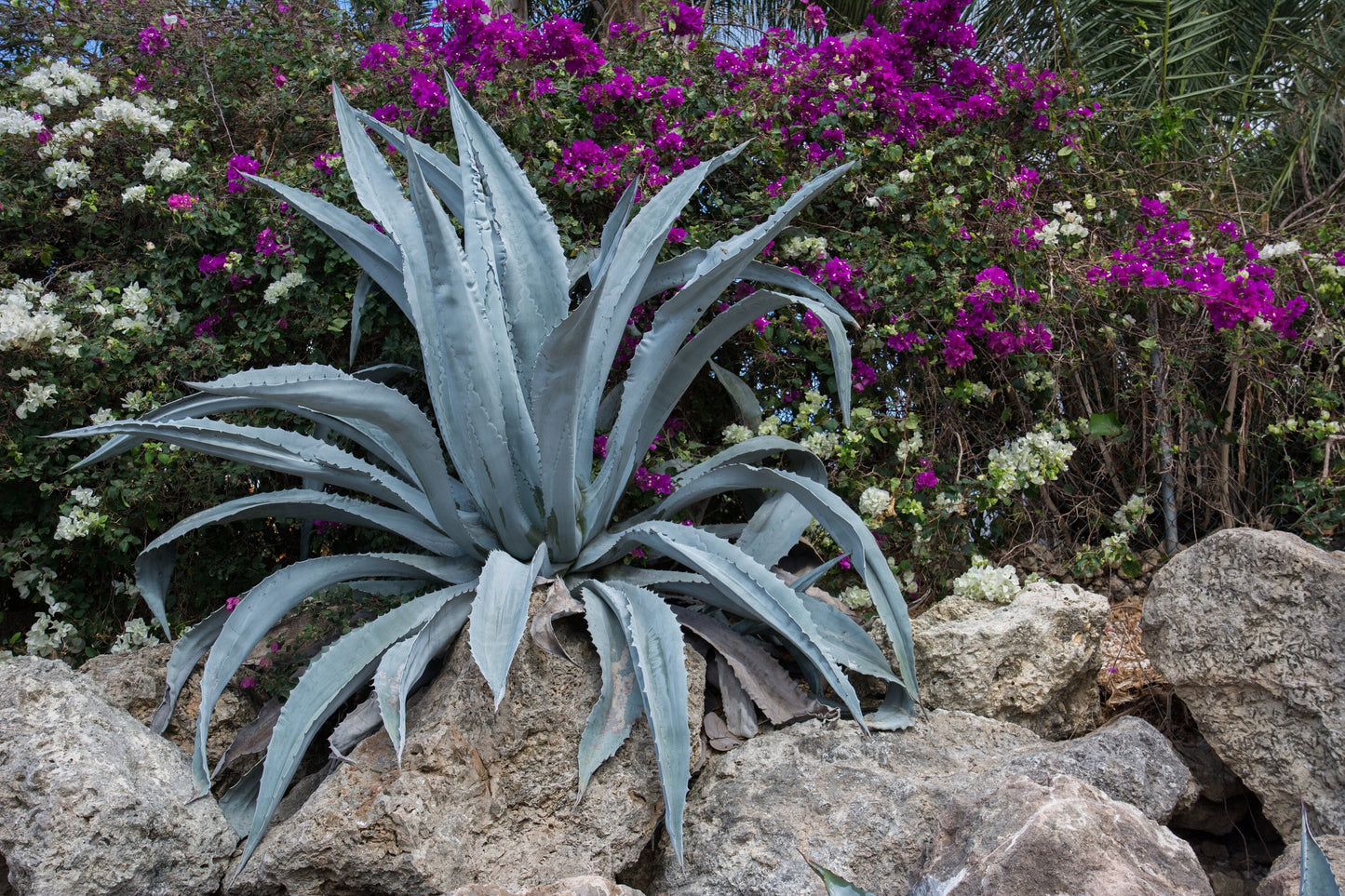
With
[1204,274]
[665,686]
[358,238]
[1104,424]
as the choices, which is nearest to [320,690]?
[665,686]

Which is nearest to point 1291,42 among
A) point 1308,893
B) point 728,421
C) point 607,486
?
point 728,421

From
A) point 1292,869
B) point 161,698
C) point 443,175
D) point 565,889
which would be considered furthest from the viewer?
point 443,175

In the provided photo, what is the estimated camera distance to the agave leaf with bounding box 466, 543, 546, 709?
179 cm

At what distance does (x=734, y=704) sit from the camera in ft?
7.18

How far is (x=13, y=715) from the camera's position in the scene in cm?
192

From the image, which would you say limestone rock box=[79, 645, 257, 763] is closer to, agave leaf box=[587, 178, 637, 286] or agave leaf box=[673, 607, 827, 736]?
agave leaf box=[673, 607, 827, 736]

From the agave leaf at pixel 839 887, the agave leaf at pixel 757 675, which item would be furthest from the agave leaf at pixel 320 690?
the agave leaf at pixel 839 887

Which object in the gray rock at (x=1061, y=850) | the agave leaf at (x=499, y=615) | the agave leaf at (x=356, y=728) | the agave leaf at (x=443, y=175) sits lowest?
the gray rock at (x=1061, y=850)

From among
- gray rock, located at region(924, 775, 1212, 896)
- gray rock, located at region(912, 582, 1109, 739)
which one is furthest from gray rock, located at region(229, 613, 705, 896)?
gray rock, located at region(912, 582, 1109, 739)

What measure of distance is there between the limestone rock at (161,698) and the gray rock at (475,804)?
1.61ft

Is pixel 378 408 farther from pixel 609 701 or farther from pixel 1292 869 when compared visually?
pixel 1292 869

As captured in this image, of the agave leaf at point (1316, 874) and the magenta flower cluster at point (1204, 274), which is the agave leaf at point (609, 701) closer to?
the agave leaf at point (1316, 874)

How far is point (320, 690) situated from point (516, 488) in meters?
0.56

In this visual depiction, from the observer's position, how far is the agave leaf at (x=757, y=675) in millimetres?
2152
